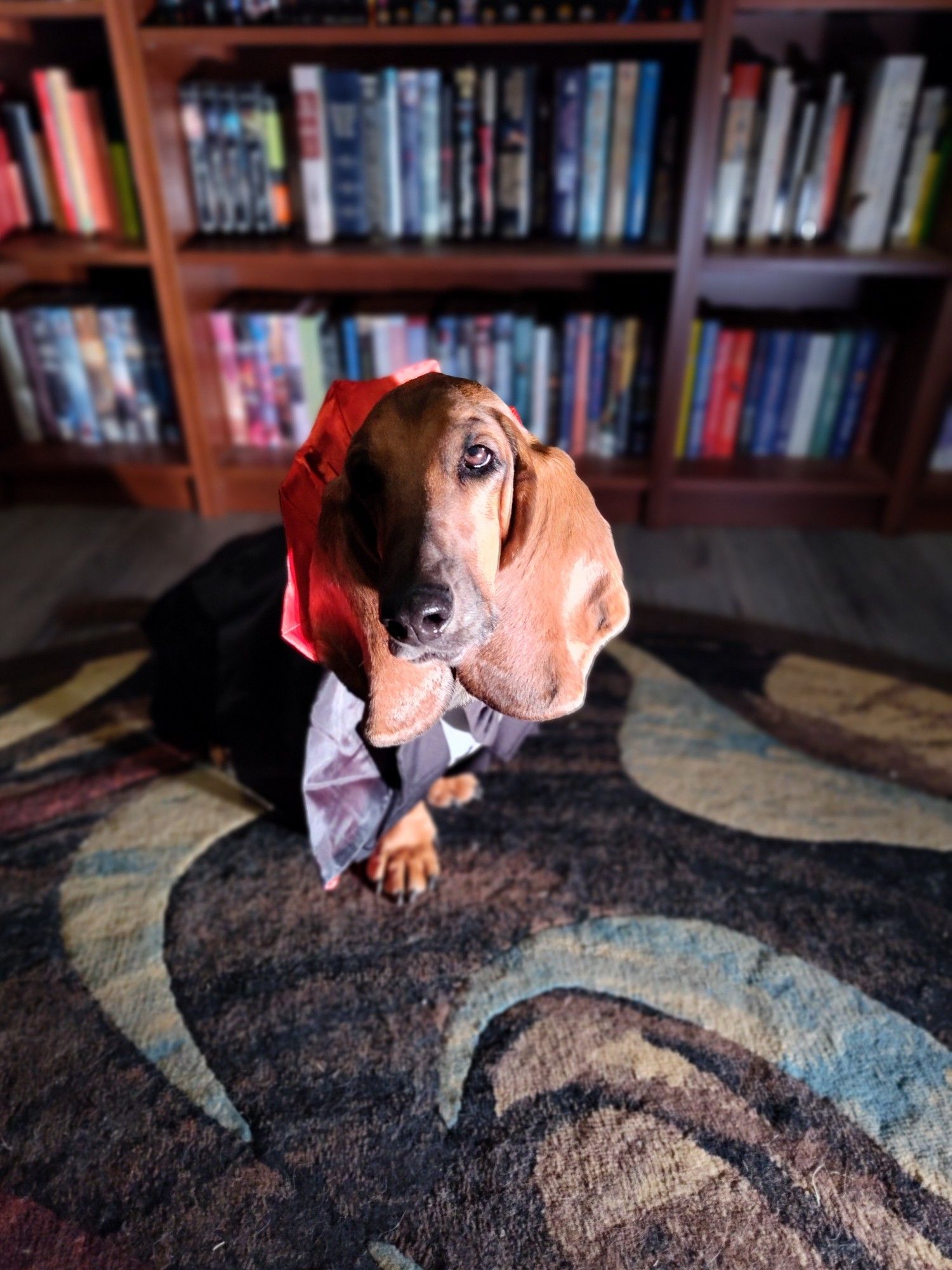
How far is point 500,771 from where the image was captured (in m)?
1.30

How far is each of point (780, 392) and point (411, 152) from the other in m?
0.86

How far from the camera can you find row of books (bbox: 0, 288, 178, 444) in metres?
1.90

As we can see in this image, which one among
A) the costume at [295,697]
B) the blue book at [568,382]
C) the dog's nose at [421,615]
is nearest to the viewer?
the dog's nose at [421,615]

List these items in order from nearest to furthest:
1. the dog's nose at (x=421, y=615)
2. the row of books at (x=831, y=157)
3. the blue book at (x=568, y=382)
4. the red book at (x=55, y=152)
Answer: the dog's nose at (x=421, y=615) < the row of books at (x=831, y=157) < the red book at (x=55, y=152) < the blue book at (x=568, y=382)

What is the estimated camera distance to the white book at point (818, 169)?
1610 mm

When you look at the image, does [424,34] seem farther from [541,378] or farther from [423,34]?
[541,378]

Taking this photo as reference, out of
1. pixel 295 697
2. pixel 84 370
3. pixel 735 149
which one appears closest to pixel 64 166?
pixel 84 370

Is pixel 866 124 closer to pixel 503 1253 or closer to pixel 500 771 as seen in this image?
pixel 500 771

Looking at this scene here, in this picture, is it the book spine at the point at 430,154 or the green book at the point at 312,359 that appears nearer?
the book spine at the point at 430,154

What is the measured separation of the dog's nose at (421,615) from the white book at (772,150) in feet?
4.64

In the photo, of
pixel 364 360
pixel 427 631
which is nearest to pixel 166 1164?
pixel 427 631

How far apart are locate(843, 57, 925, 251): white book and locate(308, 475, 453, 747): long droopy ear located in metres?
1.42

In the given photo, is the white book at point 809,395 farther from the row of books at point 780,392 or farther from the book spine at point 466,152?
the book spine at point 466,152

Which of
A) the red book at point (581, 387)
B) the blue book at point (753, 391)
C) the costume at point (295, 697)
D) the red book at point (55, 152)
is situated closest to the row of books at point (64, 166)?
the red book at point (55, 152)
